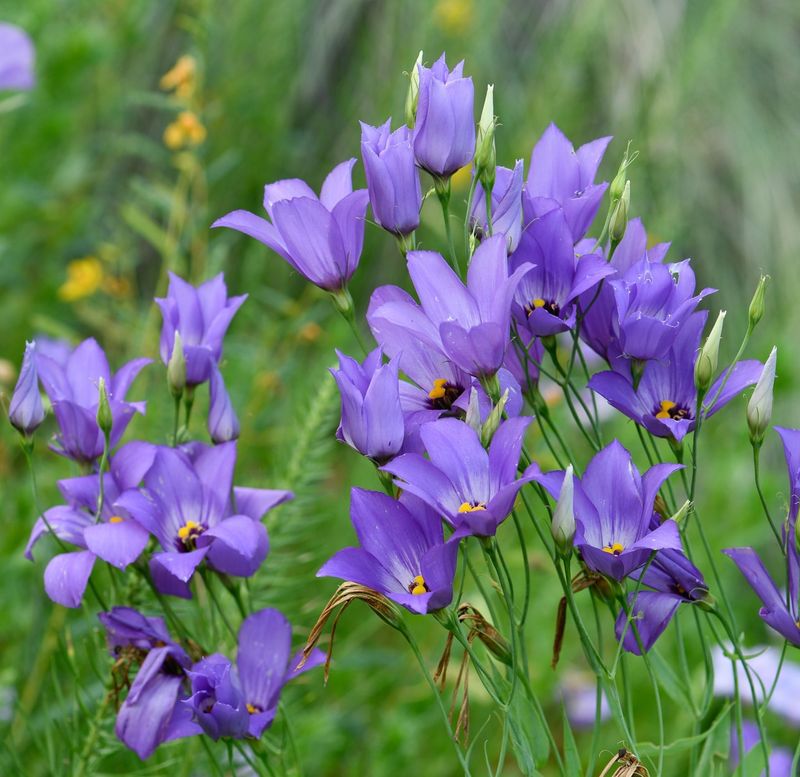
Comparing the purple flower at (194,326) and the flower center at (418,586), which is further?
the purple flower at (194,326)

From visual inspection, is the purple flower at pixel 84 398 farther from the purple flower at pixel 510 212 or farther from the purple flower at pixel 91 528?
the purple flower at pixel 510 212

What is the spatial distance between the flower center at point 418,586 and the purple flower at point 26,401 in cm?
23

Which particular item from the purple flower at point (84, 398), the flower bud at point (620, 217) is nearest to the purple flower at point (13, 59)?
the purple flower at point (84, 398)

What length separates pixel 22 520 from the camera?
124 centimetres

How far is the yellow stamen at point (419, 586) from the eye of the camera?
556 mm

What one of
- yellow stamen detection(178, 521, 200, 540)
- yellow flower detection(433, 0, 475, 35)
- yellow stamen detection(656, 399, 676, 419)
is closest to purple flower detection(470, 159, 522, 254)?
yellow stamen detection(656, 399, 676, 419)

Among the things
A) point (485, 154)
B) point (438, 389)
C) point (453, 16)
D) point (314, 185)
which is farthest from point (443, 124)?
point (314, 185)

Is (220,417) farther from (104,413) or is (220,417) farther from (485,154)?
(485,154)

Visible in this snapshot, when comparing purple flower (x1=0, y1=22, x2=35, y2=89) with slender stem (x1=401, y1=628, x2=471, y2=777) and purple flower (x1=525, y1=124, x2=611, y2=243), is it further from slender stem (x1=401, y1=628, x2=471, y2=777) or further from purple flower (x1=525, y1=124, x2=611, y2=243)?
slender stem (x1=401, y1=628, x2=471, y2=777)

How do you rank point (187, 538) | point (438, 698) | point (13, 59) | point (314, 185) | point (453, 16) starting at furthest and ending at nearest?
point (314, 185), point (453, 16), point (13, 59), point (187, 538), point (438, 698)

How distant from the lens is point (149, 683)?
61cm

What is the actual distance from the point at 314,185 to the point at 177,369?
1.95 metres

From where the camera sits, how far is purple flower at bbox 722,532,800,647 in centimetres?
60

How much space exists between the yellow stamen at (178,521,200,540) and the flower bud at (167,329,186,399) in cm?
7
